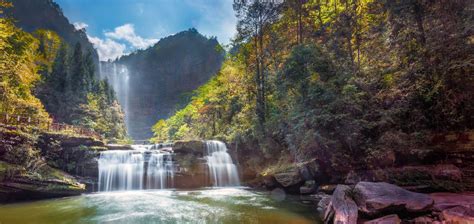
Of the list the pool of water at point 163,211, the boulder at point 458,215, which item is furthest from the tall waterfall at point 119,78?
the boulder at point 458,215

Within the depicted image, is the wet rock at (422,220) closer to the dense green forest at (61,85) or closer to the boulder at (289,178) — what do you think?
the boulder at (289,178)

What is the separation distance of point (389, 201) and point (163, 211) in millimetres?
8099

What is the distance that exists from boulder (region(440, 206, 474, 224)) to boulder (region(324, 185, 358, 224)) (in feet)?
6.17

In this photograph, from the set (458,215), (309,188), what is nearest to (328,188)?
(309,188)

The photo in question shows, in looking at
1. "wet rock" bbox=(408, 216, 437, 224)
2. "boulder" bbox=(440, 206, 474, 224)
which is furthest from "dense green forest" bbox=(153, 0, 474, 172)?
"wet rock" bbox=(408, 216, 437, 224)

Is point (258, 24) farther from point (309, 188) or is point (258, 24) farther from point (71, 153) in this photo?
point (71, 153)

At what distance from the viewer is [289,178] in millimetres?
12984

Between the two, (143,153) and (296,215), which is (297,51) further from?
(143,153)

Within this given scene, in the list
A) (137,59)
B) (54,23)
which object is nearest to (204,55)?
(137,59)

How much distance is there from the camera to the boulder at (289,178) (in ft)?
42.1

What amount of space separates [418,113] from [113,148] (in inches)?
769

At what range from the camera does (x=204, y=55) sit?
7831cm

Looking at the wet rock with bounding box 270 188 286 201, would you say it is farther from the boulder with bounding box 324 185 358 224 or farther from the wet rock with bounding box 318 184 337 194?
the boulder with bounding box 324 185 358 224

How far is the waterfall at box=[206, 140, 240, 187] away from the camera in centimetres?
1817
